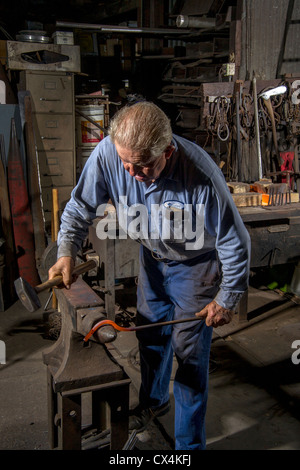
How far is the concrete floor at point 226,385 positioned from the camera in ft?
8.25

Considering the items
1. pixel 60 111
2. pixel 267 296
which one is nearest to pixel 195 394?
pixel 267 296

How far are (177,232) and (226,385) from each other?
1492 millimetres

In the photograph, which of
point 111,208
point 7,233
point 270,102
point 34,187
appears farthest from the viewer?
point 270,102

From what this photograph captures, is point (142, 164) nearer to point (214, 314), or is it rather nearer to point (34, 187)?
point (214, 314)

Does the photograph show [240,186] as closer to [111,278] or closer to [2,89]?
[111,278]

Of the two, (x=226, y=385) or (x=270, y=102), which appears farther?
(x=270, y=102)

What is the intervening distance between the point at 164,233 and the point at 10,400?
1.62 metres

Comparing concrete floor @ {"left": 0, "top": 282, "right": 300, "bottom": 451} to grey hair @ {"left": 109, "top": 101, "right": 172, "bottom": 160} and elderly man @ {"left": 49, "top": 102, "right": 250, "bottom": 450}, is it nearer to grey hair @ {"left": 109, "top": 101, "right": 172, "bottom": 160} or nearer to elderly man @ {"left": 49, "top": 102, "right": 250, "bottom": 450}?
elderly man @ {"left": 49, "top": 102, "right": 250, "bottom": 450}

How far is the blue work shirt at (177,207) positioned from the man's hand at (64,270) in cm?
5

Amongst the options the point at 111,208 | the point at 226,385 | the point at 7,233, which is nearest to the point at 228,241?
the point at 226,385

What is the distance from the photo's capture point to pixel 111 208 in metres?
3.55

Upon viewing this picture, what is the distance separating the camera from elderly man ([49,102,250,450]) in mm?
1850

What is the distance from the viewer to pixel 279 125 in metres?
4.96

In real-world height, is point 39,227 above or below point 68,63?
below
